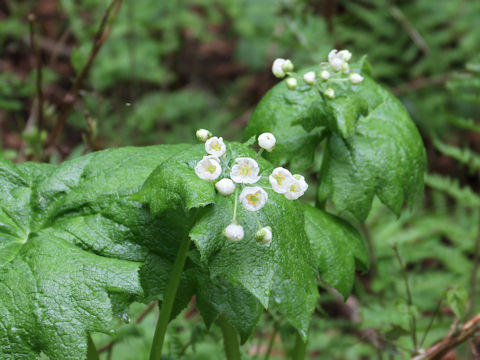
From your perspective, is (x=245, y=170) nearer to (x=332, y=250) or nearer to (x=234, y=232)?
(x=234, y=232)

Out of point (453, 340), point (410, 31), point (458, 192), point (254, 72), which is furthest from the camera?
point (254, 72)

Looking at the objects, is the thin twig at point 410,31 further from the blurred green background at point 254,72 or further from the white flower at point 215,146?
the white flower at point 215,146

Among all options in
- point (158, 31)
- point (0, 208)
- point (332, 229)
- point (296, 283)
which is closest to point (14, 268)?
point (0, 208)

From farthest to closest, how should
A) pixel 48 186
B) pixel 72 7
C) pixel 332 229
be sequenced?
pixel 72 7
pixel 332 229
pixel 48 186

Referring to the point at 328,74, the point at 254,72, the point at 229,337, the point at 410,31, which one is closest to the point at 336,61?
the point at 328,74

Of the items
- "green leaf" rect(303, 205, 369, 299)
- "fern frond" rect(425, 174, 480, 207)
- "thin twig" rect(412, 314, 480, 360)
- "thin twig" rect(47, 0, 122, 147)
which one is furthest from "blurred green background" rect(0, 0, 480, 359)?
"green leaf" rect(303, 205, 369, 299)

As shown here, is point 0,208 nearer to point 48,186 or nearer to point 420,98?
point 48,186

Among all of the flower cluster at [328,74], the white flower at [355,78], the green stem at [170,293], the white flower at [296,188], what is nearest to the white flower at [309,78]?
the flower cluster at [328,74]
